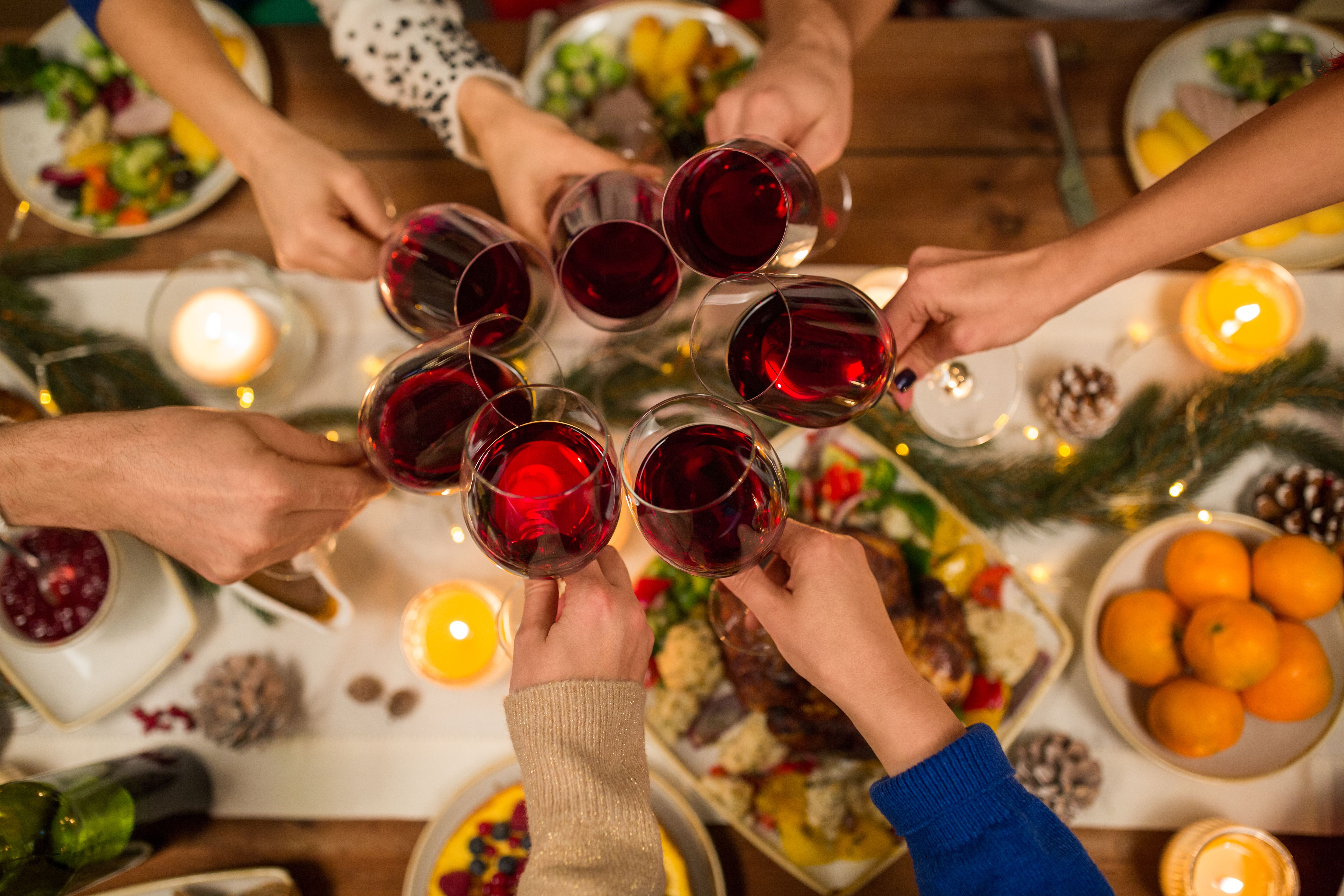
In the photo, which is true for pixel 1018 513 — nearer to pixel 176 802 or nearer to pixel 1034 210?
pixel 1034 210

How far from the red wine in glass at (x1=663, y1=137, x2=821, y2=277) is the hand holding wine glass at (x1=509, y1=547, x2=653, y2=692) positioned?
455 mm

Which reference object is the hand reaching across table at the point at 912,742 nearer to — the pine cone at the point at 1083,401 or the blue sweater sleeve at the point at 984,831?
the blue sweater sleeve at the point at 984,831

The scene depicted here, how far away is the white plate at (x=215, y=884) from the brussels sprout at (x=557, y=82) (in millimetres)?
1440

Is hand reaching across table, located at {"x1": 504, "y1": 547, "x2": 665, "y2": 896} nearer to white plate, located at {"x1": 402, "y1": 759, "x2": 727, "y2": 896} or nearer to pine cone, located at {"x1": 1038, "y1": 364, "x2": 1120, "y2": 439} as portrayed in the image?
white plate, located at {"x1": 402, "y1": 759, "x2": 727, "y2": 896}

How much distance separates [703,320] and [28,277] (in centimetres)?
138

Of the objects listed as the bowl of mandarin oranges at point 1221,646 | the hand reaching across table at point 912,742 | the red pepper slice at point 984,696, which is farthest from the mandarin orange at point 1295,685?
the hand reaching across table at point 912,742

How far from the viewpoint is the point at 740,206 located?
1.06 m

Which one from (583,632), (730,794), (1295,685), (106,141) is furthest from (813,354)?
(106,141)

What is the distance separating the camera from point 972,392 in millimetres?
1324

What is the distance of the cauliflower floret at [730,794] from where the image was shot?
116 centimetres

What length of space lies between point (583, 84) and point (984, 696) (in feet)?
4.25

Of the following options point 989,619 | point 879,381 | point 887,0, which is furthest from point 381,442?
point 887,0

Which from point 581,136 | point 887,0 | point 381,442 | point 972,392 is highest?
point 887,0

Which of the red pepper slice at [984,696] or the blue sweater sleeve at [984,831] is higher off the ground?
the blue sweater sleeve at [984,831]
